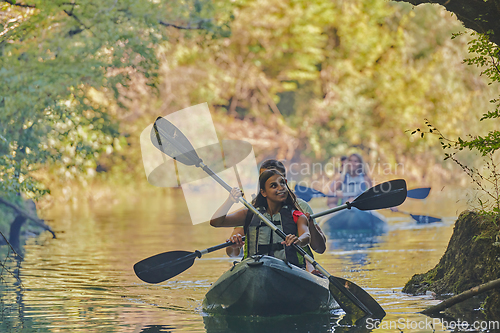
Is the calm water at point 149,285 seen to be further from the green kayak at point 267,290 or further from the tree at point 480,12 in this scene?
the tree at point 480,12

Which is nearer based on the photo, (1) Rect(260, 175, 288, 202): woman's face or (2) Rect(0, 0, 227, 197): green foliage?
(1) Rect(260, 175, 288, 202): woman's face

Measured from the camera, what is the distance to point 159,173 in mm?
6684

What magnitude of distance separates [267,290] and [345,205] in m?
1.14

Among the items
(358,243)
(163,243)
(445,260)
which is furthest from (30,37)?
(445,260)

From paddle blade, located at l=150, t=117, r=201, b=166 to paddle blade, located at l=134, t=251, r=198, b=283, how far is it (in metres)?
0.83

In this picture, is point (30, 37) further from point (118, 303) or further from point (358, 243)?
point (358, 243)

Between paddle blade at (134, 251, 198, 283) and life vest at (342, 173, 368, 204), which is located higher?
life vest at (342, 173, 368, 204)

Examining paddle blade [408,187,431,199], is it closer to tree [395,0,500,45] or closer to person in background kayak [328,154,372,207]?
person in background kayak [328,154,372,207]

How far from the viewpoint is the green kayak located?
5258 millimetres

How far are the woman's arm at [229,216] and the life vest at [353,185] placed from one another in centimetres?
679

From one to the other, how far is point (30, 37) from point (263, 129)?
56.5 feet

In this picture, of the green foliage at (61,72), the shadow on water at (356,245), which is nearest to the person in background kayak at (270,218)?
the shadow on water at (356,245)

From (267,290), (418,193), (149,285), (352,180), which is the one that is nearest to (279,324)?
(267,290)

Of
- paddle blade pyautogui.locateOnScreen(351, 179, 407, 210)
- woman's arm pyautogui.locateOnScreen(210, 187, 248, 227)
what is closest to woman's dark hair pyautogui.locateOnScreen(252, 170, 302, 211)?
woman's arm pyautogui.locateOnScreen(210, 187, 248, 227)
